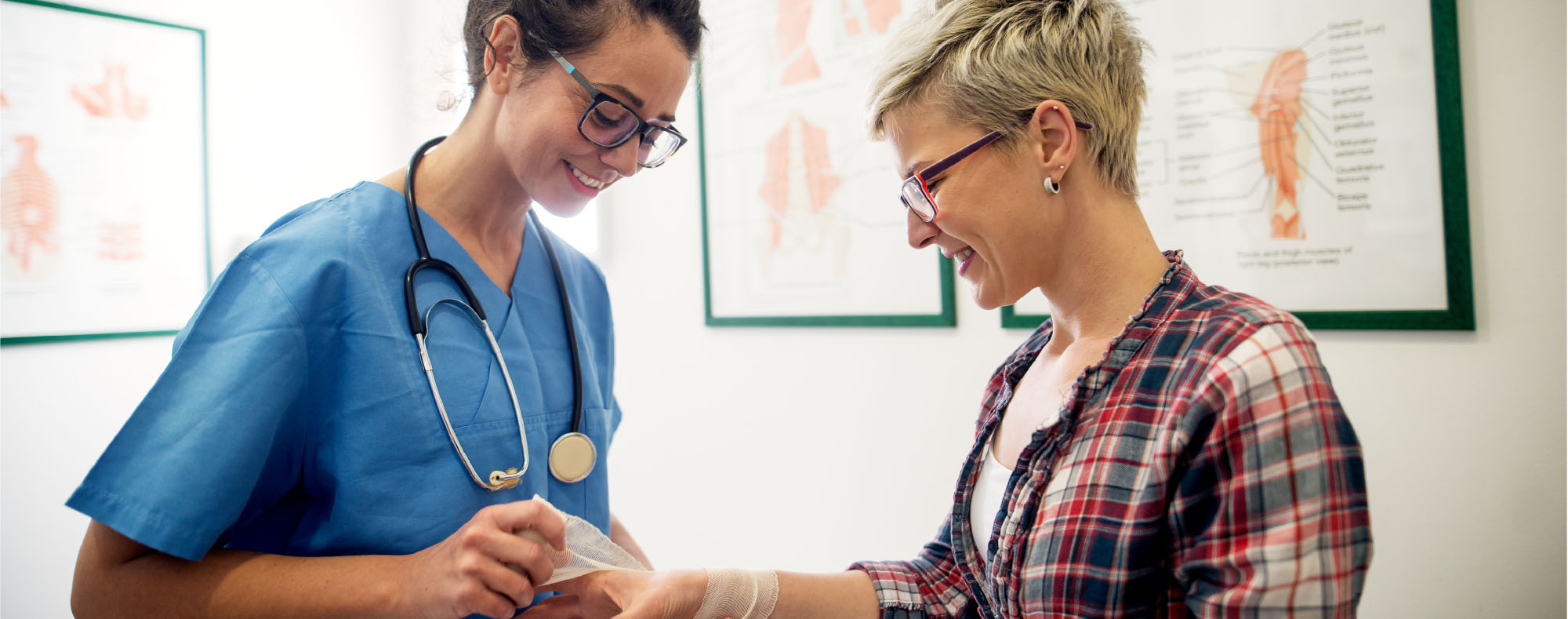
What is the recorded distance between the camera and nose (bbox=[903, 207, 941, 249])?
41.0 inches

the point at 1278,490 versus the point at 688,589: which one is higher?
the point at 1278,490

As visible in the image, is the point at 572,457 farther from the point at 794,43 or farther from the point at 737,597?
the point at 794,43

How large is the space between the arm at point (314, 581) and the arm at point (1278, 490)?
0.65 m

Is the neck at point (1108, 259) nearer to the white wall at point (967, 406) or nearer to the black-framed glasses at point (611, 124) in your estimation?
the black-framed glasses at point (611, 124)

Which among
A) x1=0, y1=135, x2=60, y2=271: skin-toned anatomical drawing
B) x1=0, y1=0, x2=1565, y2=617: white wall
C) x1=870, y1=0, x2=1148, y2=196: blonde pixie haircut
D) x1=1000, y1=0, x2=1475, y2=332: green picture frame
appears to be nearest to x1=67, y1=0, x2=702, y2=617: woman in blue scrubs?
x1=0, y1=0, x2=1565, y2=617: white wall

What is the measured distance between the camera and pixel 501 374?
3.45ft

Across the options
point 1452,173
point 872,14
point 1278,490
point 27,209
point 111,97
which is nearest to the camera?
point 1278,490

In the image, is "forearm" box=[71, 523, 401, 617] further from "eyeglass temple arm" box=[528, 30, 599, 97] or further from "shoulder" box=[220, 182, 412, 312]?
"eyeglass temple arm" box=[528, 30, 599, 97]

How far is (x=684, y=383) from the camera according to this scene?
2422mm

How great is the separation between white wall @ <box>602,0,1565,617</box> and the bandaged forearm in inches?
33.0

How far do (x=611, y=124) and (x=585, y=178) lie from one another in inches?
3.4

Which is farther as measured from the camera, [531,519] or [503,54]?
[503,54]

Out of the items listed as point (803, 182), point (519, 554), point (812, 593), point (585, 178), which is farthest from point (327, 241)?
point (803, 182)

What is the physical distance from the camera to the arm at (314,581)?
2.77ft
